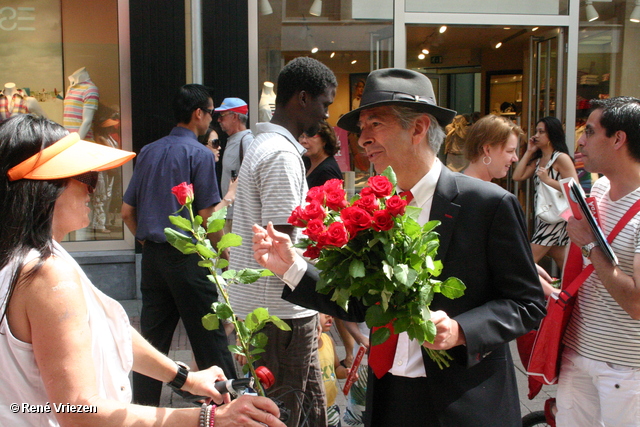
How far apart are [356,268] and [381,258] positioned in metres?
0.09

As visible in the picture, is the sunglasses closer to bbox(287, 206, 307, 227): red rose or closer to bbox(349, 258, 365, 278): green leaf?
bbox(287, 206, 307, 227): red rose

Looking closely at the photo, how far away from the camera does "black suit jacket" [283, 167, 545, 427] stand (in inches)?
77.8

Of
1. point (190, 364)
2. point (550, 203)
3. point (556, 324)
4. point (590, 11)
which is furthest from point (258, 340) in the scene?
point (590, 11)

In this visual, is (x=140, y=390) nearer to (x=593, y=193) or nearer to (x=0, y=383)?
(x=0, y=383)

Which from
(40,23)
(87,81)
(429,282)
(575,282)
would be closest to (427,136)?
(429,282)

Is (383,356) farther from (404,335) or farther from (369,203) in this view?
(369,203)

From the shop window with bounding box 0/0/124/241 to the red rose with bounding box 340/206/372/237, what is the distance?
6.46m

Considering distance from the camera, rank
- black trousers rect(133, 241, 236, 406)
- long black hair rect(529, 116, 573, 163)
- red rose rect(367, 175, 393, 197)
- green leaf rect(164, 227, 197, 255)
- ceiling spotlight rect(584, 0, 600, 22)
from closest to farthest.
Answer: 1. red rose rect(367, 175, 393, 197)
2. green leaf rect(164, 227, 197, 255)
3. black trousers rect(133, 241, 236, 406)
4. long black hair rect(529, 116, 573, 163)
5. ceiling spotlight rect(584, 0, 600, 22)

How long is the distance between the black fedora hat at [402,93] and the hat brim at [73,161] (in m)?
0.89

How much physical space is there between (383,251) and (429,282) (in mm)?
175

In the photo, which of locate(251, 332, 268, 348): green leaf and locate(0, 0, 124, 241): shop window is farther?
locate(0, 0, 124, 241): shop window

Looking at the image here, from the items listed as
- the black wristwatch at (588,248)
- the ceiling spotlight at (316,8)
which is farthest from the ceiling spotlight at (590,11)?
the black wristwatch at (588,248)

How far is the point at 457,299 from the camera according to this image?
2.04 m

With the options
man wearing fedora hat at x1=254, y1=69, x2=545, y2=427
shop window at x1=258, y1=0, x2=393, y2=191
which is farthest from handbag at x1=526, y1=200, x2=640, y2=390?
shop window at x1=258, y1=0, x2=393, y2=191
